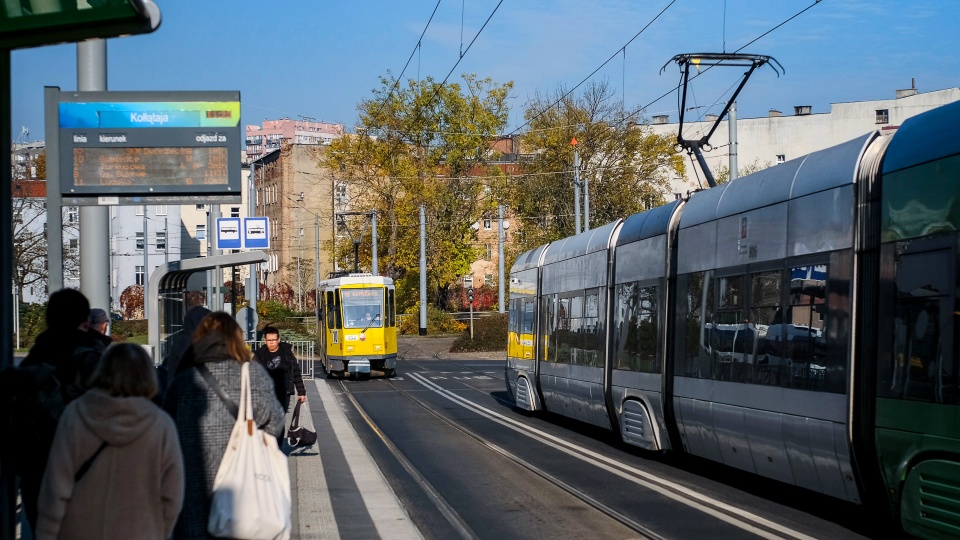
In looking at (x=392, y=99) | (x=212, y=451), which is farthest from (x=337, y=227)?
(x=212, y=451)

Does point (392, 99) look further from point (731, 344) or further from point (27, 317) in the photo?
point (731, 344)

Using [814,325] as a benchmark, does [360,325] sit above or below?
below

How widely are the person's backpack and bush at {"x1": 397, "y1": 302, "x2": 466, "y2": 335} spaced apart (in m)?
59.0

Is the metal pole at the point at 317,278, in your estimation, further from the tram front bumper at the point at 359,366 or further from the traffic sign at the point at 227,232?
the traffic sign at the point at 227,232

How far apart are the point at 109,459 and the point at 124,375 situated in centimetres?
34

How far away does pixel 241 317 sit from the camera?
23.5 metres

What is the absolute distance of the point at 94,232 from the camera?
11.0 metres

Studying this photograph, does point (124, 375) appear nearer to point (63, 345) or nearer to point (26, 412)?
point (26, 412)

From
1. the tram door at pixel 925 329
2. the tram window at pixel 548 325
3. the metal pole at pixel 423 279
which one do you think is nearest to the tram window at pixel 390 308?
the tram window at pixel 548 325

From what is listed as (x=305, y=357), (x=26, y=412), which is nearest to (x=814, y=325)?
(x=26, y=412)

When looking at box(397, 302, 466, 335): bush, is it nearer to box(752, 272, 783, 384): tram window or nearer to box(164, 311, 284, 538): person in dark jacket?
box(752, 272, 783, 384): tram window

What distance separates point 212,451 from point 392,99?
6281 centimetres

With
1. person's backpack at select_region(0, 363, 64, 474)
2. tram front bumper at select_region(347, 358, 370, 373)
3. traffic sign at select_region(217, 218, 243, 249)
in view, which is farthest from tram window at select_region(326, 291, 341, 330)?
person's backpack at select_region(0, 363, 64, 474)

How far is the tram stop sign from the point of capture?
5352 mm
